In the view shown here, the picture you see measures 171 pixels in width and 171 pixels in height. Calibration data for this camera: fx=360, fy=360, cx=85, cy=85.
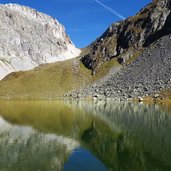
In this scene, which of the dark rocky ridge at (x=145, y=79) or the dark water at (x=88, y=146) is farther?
the dark rocky ridge at (x=145, y=79)

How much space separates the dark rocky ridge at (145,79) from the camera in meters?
156

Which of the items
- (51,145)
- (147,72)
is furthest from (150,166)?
(147,72)

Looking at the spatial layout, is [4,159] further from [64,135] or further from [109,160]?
[64,135]

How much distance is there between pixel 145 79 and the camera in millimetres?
170875

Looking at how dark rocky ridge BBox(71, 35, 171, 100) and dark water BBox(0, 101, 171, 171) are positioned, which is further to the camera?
dark rocky ridge BBox(71, 35, 171, 100)

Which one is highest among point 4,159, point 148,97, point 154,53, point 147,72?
point 154,53

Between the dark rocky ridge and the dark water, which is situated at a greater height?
the dark rocky ridge

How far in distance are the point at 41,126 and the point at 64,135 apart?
47.8ft

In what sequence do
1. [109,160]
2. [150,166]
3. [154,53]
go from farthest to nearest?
[154,53] < [109,160] < [150,166]

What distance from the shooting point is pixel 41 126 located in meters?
73.3

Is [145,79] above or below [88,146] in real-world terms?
above

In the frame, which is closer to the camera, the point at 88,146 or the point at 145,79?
the point at 88,146

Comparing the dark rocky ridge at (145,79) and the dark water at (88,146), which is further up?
the dark rocky ridge at (145,79)

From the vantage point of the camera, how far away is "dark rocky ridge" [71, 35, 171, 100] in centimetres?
15650
